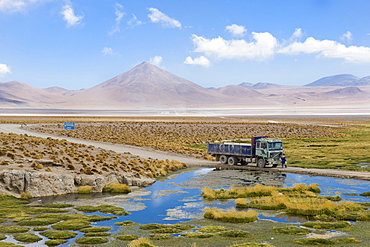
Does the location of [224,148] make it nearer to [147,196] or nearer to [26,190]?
[147,196]

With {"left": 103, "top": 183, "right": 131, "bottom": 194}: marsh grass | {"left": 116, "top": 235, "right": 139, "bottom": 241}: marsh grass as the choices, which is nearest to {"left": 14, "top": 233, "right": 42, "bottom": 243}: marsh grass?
{"left": 116, "top": 235, "right": 139, "bottom": 241}: marsh grass

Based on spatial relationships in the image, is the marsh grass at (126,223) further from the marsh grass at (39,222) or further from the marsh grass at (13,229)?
the marsh grass at (13,229)

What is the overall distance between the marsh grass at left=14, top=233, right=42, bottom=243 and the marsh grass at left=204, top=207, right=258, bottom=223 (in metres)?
10.2

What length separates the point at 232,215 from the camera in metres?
26.5

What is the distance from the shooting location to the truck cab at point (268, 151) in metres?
45.8

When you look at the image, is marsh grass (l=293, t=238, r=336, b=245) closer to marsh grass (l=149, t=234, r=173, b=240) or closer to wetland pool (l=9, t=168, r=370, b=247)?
wetland pool (l=9, t=168, r=370, b=247)

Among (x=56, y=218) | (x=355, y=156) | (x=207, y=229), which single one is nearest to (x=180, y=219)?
(x=207, y=229)

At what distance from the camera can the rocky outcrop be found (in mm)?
33812

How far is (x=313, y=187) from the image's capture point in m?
35.0

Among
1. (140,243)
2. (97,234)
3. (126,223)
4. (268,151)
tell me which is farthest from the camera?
(268,151)

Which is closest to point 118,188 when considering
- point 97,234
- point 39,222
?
point 39,222

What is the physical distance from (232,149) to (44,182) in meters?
22.0

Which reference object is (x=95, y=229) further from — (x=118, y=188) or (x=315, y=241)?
(x=118, y=188)

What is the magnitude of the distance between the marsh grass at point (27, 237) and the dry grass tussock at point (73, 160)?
16.0m
